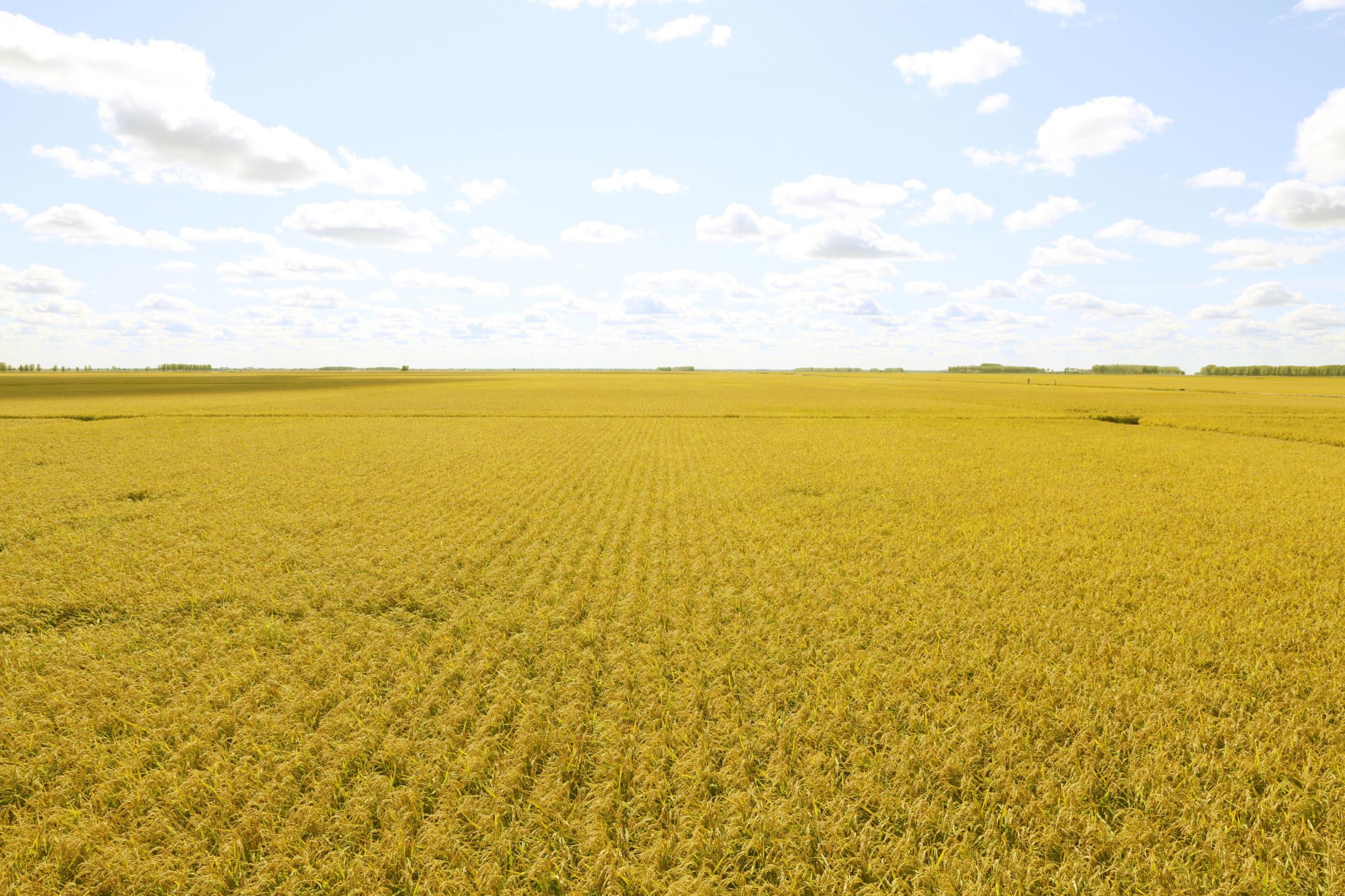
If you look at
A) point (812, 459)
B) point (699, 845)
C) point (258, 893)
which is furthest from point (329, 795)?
point (812, 459)

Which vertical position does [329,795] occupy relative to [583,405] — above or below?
below

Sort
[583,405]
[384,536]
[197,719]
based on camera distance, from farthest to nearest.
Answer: [583,405], [384,536], [197,719]

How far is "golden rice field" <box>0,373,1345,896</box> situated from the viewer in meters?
4.15

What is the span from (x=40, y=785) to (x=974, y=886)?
7250 millimetres

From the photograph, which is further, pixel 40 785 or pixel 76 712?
pixel 76 712

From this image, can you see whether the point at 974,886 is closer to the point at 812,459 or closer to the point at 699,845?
the point at 699,845

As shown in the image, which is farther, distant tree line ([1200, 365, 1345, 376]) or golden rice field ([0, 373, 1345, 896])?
distant tree line ([1200, 365, 1345, 376])

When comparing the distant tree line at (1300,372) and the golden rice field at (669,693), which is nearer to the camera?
the golden rice field at (669,693)

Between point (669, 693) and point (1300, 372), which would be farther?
point (1300, 372)

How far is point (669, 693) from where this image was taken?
609cm

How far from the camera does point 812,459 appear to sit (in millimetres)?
21953

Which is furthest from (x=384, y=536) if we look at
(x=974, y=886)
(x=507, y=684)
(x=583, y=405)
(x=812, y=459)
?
(x=583, y=405)

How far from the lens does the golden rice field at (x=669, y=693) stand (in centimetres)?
415

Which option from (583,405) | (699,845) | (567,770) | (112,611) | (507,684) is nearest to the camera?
(699,845)
